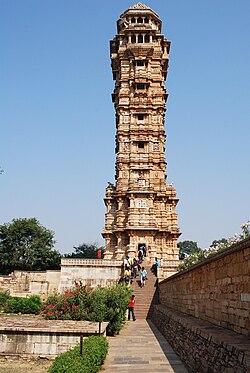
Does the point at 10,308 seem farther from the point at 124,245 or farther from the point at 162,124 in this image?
the point at 162,124

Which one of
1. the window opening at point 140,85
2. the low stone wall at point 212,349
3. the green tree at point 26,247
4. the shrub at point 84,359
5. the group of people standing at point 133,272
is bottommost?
the shrub at point 84,359

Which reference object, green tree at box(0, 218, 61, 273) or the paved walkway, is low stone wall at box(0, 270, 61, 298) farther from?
the paved walkway

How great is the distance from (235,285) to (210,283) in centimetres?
214

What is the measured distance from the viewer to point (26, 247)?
53.2 m

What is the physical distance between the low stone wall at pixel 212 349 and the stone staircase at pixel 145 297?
43.4ft

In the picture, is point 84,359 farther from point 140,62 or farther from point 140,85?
point 140,62

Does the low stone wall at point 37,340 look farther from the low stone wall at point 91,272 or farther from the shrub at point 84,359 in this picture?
the low stone wall at point 91,272

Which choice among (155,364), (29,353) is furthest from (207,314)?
(29,353)

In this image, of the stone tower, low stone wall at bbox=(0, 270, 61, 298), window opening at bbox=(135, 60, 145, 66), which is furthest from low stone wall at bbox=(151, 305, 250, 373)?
window opening at bbox=(135, 60, 145, 66)

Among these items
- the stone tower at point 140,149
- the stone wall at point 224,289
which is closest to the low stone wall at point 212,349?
the stone wall at point 224,289

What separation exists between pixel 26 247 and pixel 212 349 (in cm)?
4932

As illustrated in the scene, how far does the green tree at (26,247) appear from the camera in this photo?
52.1 metres

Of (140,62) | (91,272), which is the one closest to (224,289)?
(91,272)

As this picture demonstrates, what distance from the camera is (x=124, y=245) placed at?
126 ft
